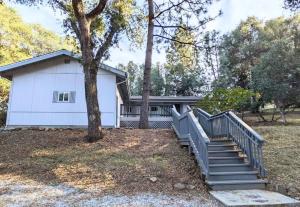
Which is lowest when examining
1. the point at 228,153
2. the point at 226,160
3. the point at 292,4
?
the point at 226,160

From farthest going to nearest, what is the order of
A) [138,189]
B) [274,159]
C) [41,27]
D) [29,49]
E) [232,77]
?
[232,77] → [41,27] → [29,49] → [274,159] → [138,189]

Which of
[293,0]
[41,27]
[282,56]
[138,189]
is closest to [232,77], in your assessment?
[282,56]

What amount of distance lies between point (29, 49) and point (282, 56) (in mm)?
22696

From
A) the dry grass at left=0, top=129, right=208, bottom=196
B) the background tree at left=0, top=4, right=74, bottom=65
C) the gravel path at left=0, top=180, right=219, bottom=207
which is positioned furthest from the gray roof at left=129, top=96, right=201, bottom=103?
the gravel path at left=0, top=180, right=219, bottom=207

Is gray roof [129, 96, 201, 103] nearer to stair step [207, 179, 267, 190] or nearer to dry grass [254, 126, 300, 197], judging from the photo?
dry grass [254, 126, 300, 197]

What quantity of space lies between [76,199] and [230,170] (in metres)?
4.13

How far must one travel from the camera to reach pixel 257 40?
111ft

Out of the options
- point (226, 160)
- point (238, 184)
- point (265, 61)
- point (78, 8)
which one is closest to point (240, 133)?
point (226, 160)

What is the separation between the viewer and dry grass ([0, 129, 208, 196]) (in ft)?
26.0

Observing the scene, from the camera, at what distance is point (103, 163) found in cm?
940

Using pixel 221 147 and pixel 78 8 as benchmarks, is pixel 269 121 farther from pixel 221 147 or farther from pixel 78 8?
pixel 78 8

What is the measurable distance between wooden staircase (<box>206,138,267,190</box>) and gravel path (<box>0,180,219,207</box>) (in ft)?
3.27

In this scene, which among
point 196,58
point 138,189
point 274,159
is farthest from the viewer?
point 196,58

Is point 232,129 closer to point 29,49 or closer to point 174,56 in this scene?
point 174,56
